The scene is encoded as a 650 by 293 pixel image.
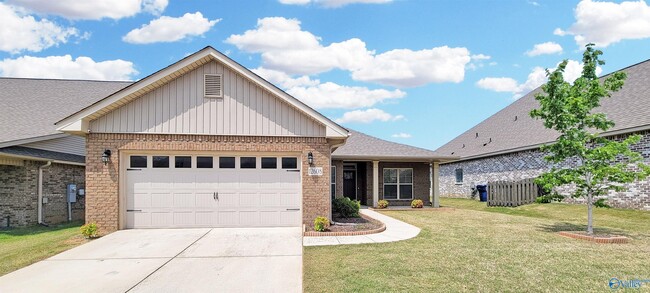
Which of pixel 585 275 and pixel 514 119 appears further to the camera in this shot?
pixel 514 119

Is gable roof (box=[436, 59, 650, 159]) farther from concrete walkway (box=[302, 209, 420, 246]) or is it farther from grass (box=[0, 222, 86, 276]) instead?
grass (box=[0, 222, 86, 276])

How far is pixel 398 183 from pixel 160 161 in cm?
1396

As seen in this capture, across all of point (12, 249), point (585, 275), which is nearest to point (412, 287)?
point (585, 275)

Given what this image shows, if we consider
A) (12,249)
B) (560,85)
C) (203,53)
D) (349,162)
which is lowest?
(12,249)

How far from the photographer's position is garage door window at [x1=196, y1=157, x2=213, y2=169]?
500 inches

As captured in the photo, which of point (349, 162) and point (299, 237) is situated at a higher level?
point (349, 162)

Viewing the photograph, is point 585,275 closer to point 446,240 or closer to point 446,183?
point 446,240

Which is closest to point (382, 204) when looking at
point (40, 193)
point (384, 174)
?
point (384, 174)

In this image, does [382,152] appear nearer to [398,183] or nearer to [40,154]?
[398,183]

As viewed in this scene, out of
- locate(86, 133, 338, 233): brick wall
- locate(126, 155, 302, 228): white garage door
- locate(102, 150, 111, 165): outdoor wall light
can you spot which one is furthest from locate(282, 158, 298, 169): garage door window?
locate(102, 150, 111, 165): outdoor wall light

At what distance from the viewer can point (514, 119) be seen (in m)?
29.7

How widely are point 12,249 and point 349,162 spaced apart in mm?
15782

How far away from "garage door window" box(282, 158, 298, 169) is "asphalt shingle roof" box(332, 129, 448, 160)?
7.94 metres

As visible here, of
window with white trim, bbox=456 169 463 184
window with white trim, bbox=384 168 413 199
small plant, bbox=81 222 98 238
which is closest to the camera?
small plant, bbox=81 222 98 238
